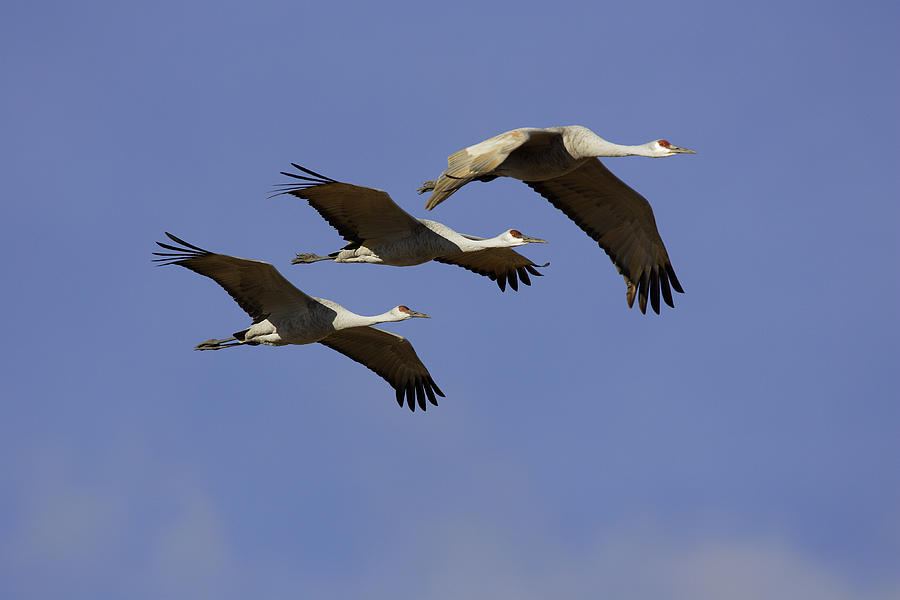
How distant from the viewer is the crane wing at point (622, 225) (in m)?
15.6

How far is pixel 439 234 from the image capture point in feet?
48.9

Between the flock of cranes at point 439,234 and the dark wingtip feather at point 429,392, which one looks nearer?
the flock of cranes at point 439,234

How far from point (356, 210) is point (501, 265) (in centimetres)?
378

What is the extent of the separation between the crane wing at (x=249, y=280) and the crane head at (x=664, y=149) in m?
4.25

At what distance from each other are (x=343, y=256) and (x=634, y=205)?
365 cm

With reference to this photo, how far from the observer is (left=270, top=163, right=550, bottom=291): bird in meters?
14.1

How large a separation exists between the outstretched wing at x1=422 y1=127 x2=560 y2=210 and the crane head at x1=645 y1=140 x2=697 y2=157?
3.72 ft

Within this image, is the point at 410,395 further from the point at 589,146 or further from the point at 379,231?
the point at 589,146

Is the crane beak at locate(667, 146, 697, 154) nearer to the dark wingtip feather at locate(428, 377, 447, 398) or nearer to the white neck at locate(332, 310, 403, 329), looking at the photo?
the white neck at locate(332, 310, 403, 329)

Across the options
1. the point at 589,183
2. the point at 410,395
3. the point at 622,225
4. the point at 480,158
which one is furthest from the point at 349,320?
the point at 622,225

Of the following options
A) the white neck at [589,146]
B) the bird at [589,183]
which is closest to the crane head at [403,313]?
the bird at [589,183]

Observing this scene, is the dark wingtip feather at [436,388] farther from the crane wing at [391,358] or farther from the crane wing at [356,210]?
the crane wing at [356,210]

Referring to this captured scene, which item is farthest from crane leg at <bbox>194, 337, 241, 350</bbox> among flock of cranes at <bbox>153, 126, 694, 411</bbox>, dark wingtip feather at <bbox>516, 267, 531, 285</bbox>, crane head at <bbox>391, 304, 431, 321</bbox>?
dark wingtip feather at <bbox>516, 267, 531, 285</bbox>

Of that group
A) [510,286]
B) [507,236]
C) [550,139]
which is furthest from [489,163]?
[510,286]
